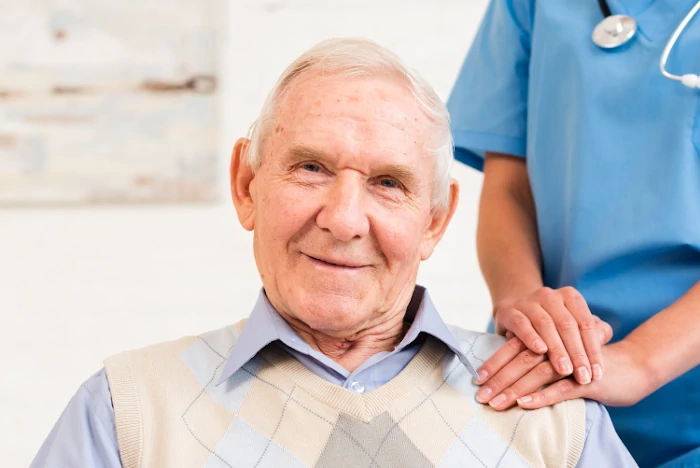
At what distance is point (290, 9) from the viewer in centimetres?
243

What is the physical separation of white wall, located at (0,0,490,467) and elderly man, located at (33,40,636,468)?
1236 millimetres

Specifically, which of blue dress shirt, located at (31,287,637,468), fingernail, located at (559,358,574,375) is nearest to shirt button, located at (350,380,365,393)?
blue dress shirt, located at (31,287,637,468)

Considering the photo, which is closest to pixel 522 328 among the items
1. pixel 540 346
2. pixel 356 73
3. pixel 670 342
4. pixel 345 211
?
pixel 540 346

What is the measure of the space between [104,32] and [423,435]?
1750 mm

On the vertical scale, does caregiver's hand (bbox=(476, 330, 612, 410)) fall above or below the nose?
below

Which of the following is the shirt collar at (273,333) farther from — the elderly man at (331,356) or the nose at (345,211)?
the nose at (345,211)

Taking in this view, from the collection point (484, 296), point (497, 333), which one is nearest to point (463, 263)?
point (484, 296)

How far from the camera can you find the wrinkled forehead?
1.10 meters

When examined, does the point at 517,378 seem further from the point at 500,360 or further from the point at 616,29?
the point at 616,29

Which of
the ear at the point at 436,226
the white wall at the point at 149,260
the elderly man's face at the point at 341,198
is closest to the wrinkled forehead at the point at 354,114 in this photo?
the elderly man's face at the point at 341,198

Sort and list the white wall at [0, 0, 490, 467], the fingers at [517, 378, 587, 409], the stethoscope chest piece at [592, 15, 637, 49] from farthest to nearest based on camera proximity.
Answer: the white wall at [0, 0, 490, 467] < the stethoscope chest piece at [592, 15, 637, 49] < the fingers at [517, 378, 587, 409]

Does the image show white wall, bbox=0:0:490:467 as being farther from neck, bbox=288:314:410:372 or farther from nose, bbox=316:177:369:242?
nose, bbox=316:177:369:242

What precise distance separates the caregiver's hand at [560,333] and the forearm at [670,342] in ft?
0.17

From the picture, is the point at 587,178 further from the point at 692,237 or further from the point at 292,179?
the point at 292,179
